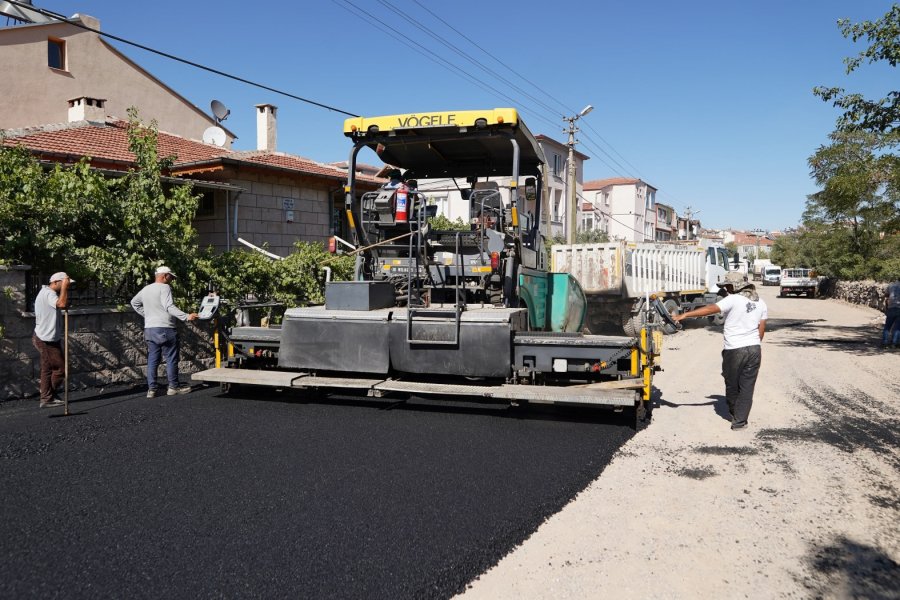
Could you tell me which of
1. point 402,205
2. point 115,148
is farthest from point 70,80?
point 402,205

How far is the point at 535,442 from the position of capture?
584 centimetres

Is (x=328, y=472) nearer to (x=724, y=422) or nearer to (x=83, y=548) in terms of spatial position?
(x=83, y=548)

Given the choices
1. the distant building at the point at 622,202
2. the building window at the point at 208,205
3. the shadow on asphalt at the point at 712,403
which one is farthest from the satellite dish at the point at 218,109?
the distant building at the point at 622,202

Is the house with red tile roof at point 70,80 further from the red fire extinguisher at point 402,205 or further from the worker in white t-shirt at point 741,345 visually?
the worker in white t-shirt at point 741,345

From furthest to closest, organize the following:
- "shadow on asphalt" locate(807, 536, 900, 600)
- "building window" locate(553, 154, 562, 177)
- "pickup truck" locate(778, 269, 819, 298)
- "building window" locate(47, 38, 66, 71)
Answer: "building window" locate(553, 154, 562, 177), "pickup truck" locate(778, 269, 819, 298), "building window" locate(47, 38, 66, 71), "shadow on asphalt" locate(807, 536, 900, 600)

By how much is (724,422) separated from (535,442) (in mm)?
2432

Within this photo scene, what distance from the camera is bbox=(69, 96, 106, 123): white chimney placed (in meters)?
19.2

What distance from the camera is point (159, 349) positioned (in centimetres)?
773

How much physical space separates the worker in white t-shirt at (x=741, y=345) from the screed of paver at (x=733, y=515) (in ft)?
0.95

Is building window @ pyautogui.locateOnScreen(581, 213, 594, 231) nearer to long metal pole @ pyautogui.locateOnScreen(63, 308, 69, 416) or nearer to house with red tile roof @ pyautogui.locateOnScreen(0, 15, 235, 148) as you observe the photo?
house with red tile roof @ pyautogui.locateOnScreen(0, 15, 235, 148)

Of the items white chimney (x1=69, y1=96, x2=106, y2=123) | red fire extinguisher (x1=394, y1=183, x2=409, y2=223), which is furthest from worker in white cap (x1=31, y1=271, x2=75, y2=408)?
white chimney (x1=69, y1=96, x2=106, y2=123)

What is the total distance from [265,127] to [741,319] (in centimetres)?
1631

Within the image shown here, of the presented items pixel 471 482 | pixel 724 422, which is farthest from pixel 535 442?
pixel 724 422

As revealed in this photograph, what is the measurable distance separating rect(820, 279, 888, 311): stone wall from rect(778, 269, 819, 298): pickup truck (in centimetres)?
78
